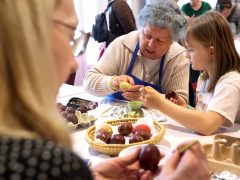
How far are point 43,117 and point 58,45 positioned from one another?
0.47ft

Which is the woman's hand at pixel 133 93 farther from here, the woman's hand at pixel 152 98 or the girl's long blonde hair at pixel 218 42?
the girl's long blonde hair at pixel 218 42

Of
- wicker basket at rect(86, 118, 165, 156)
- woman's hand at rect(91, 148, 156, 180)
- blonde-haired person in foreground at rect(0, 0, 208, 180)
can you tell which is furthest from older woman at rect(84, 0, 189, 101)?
blonde-haired person in foreground at rect(0, 0, 208, 180)

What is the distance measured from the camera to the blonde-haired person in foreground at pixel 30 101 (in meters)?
0.48

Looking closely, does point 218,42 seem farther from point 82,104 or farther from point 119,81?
point 82,104

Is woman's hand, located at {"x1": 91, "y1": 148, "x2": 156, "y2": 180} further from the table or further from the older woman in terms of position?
the older woman

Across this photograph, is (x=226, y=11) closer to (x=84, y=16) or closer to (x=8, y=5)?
(x=84, y=16)

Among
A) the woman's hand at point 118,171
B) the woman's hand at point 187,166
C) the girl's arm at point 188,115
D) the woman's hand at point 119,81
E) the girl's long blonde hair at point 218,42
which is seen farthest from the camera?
the woman's hand at point 119,81

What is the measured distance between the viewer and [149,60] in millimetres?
1997

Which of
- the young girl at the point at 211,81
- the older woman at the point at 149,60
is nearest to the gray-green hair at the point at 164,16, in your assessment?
the older woman at the point at 149,60

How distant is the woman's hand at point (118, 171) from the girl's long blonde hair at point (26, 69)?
1.27 feet

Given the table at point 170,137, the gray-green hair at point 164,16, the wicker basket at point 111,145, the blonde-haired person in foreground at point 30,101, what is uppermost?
the blonde-haired person in foreground at point 30,101

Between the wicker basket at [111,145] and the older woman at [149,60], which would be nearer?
the wicker basket at [111,145]

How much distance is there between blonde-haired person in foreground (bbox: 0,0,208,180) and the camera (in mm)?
477

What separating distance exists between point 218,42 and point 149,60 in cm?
49
